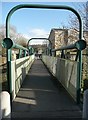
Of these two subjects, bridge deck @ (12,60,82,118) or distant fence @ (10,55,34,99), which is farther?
distant fence @ (10,55,34,99)

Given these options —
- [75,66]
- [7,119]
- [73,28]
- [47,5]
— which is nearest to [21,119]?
[7,119]

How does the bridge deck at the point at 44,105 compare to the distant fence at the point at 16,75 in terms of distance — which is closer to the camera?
the bridge deck at the point at 44,105

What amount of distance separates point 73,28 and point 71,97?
18.6 metres

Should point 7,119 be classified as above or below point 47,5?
below

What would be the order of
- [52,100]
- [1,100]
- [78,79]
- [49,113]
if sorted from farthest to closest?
[52,100] < [78,79] < [49,113] < [1,100]

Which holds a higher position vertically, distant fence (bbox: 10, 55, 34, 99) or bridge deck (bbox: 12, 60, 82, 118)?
distant fence (bbox: 10, 55, 34, 99)

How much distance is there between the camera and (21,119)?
18.9 feet

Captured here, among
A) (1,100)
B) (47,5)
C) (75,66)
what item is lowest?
(1,100)

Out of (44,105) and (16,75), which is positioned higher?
(16,75)

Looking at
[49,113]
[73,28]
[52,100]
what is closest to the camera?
[49,113]

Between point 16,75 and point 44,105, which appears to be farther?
point 16,75

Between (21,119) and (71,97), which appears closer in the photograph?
(21,119)

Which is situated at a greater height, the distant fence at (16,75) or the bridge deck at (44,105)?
the distant fence at (16,75)

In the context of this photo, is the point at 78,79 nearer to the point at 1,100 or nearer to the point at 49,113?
the point at 49,113
